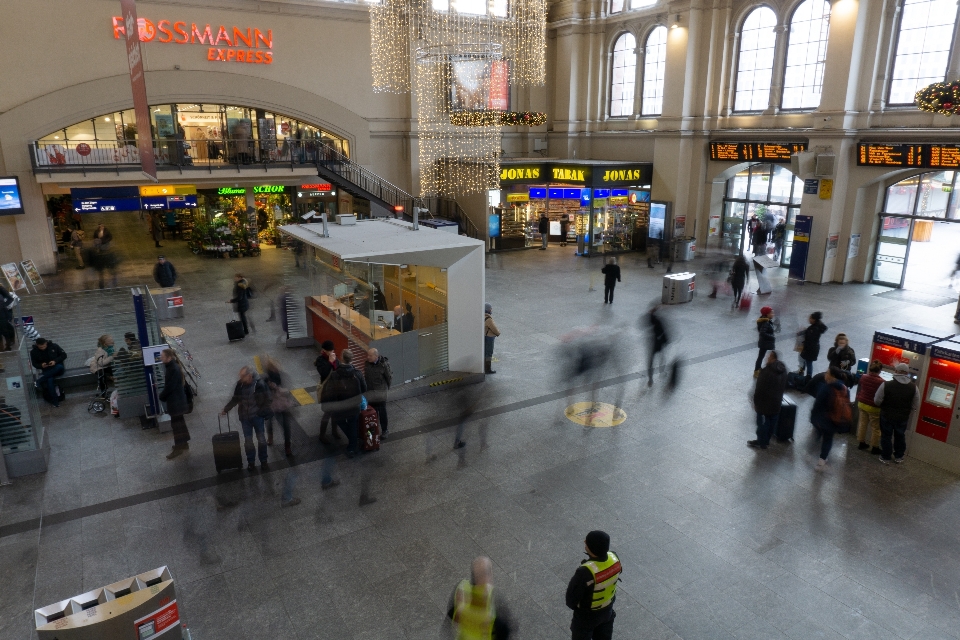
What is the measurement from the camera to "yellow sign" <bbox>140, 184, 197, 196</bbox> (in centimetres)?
2061

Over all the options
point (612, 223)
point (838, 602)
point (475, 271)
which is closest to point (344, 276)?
point (475, 271)

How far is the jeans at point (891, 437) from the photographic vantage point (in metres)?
8.77

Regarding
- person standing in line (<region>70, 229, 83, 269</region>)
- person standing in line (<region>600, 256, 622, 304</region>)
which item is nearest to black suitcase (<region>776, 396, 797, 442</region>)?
person standing in line (<region>600, 256, 622, 304</region>)

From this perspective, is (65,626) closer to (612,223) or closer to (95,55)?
(95,55)

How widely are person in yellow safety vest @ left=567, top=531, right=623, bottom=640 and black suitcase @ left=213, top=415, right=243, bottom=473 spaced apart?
5430 mm

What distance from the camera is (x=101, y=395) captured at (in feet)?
35.6

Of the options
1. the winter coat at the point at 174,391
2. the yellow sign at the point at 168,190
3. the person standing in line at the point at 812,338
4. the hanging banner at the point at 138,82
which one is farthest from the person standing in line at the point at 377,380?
the yellow sign at the point at 168,190

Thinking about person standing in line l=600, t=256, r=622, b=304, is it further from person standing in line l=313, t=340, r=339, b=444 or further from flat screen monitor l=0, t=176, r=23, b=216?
flat screen monitor l=0, t=176, r=23, b=216

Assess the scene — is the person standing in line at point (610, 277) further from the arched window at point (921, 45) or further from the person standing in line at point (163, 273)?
the person standing in line at point (163, 273)

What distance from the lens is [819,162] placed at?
63.8 ft

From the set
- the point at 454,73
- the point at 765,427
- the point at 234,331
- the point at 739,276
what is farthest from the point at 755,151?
the point at 234,331

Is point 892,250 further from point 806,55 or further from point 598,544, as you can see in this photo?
point 598,544

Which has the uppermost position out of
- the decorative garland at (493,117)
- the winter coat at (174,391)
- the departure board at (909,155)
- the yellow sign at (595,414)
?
the decorative garland at (493,117)

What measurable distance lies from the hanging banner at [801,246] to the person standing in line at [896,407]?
12.9 meters
